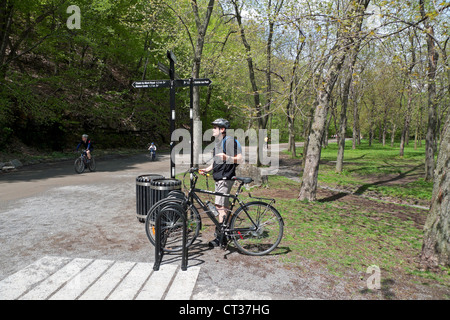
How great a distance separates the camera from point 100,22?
74.9 feet

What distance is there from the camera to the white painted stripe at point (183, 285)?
356 cm

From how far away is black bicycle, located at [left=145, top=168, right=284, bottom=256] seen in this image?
189 inches

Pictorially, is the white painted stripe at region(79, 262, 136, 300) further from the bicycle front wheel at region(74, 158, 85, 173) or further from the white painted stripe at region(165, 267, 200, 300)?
the bicycle front wheel at region(74, 158, 85, 173)

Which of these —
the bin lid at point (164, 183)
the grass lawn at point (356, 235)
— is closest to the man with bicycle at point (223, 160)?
the bin lid at point (164, 183)

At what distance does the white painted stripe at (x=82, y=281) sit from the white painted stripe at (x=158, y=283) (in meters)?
0.74

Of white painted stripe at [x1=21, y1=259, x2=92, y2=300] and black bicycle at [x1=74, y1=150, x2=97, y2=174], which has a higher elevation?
black bicycle at [x1=74, y1=150, x2=97, y2=174]

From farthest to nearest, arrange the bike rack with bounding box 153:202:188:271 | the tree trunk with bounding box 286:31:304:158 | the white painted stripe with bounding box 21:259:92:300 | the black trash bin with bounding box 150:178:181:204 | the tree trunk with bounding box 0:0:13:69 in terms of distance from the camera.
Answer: the tree trunk with bounding box 0:0:13:69, the tree trunk with bounding box 286:31:304:158, the black trash bin with bounding box 150:178:181:204, the bike rack with bounding box 153:202:188:271, the white painted stripe with bounding box 21:259:92:300

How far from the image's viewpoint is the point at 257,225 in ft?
16.3

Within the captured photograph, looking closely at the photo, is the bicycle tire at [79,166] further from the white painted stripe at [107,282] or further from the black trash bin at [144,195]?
the white painted stripe at [107,282]

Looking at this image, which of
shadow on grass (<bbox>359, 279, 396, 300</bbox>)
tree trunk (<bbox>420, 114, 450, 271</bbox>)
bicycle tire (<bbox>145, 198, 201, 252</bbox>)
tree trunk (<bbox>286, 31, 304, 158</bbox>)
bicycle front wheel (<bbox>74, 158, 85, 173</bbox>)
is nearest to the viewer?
shadow on grass (<bbox>359, 279, 396, 300</bbox>)

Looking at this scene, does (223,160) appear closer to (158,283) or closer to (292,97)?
(158,283)

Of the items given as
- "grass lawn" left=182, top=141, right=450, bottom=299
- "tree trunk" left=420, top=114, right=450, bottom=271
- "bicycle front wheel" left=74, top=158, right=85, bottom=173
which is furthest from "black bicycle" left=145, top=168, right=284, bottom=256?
"bicycle front wheel" left=74, top=158, right=85, bottom=173
